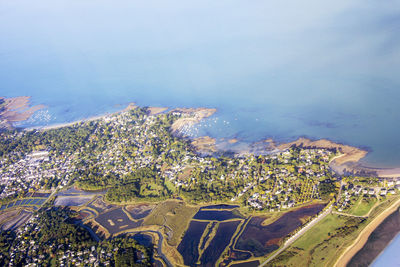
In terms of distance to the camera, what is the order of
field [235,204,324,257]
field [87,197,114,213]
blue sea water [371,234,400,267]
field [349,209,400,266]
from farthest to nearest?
field [87,197,114,213], field [235,204,324,257], field [349,209,400,266], blue sea water [371,234,400,267]

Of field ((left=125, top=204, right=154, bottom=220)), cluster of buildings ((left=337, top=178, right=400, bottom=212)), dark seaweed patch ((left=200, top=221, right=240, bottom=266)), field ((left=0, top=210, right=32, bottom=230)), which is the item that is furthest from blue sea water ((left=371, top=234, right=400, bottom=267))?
field ((left=0, top=210, right=32, bottom=230))

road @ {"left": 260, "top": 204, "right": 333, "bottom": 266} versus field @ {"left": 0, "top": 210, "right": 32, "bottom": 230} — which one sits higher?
road @ {"left": 260, "top": 204, "right": 333, "bottom": 266}

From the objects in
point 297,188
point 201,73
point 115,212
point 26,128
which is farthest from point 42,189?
point 201,73

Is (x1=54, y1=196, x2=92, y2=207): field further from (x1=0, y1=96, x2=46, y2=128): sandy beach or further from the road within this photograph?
(x1=0, y1=96, x2=46, y2=128): sandy beach

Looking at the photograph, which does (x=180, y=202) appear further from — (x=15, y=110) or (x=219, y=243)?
(x=15, y=110)

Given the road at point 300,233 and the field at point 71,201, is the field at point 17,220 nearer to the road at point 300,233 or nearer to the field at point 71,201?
the field at point 71,201
